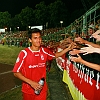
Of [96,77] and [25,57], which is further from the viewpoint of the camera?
[25,57]

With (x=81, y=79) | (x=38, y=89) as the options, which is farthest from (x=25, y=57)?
(x=81, y=79)

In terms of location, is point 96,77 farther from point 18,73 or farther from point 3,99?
point 3,99

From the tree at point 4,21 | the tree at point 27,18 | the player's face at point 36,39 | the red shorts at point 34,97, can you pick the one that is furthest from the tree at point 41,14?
the red shorts at point 34,97

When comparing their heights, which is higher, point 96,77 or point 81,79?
point 96,77

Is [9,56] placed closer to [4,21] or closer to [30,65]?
[30,65]

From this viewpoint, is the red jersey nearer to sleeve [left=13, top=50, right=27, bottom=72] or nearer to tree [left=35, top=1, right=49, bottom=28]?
sleeve [left=13, top=50, right=27, bottom=72]

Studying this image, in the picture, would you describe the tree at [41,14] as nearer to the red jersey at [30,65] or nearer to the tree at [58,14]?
the tree at [58,14]

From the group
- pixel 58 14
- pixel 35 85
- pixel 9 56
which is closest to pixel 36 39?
pixel 35 85

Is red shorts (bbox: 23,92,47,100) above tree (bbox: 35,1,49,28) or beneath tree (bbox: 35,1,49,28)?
beneath

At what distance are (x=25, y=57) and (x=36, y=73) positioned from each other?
389mm

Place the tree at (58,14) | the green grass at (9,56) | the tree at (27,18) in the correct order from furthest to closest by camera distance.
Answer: the tree at (27,18) < the tree at (58,14) < the green grass at (9,56)

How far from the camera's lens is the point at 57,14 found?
6775 cm

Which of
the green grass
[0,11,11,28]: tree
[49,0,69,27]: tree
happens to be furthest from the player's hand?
[0,11,11,28]: tree

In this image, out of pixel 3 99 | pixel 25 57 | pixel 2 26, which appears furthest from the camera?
pixel 2 26
